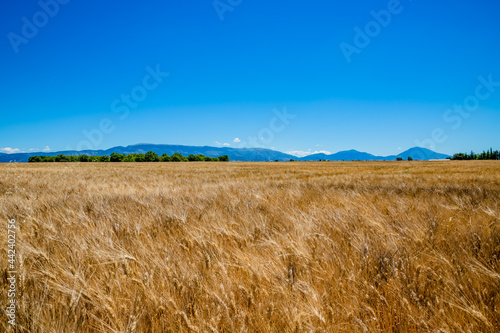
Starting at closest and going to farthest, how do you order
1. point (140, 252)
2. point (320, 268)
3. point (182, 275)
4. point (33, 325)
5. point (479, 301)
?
1. point (33, 325)
2. point (479, 301)
3. point (182, 275)
4. point (320, 268)
5. point (140, 252)

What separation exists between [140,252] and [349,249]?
198cm

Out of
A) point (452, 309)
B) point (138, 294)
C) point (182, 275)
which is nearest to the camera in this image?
point (452, 309)

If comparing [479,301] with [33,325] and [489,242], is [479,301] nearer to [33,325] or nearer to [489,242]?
[489,242]

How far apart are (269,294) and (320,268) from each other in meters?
0.49

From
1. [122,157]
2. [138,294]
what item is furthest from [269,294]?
[122,157]

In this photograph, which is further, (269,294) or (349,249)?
(349,249)

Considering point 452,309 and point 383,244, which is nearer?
point 452,309

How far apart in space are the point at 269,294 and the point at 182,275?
639 millimetres

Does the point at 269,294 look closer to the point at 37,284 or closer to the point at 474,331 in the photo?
the point at 474,331

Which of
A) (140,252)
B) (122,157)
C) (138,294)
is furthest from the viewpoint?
(122,157)

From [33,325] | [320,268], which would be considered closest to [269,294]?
[320,268]

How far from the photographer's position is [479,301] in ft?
4.63

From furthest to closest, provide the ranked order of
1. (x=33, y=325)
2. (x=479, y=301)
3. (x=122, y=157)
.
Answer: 1. (x=122, y=157)
2. (x=479, y=301)
3. (x=33, y=325)

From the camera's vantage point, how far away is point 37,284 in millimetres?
1625
